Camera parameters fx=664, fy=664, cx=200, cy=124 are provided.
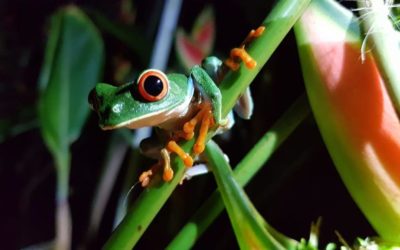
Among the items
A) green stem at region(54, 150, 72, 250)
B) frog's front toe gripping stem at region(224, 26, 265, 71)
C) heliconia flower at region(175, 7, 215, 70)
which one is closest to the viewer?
frog's front toe gripping stem at region(224, 26, 265, 71)

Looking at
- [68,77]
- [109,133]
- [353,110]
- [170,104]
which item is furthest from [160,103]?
[109,133]

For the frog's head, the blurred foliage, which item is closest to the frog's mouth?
the frog's head

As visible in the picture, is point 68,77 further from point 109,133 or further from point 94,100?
point 94,100

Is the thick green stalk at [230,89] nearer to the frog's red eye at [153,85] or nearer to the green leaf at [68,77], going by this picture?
the frog's red eye at [153,85]

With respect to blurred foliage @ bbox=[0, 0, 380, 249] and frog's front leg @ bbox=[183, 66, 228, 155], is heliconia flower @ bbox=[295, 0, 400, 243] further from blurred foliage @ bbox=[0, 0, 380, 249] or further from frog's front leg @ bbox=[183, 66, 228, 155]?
blurred foliage @ bbox=[0, 0, 380, 249]

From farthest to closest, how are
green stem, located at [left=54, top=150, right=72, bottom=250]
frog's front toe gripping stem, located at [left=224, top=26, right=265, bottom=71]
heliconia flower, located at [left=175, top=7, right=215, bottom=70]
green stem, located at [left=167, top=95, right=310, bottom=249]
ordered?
1. heliconia flower, located at [left=175, top=7, right=215, bottom=70]
2. green stem, located at [left=54, top=150, right=72, bottom=250]
3. green stem, located at [left=167, top=95, right=310, bottom=249]
4. frog's front toe gripping stem, located at [left=224, top=26, right=265, bottom=71]

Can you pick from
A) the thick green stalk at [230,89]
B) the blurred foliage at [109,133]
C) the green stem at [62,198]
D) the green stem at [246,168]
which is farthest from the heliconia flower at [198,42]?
the thick green stalk at [230,89]
